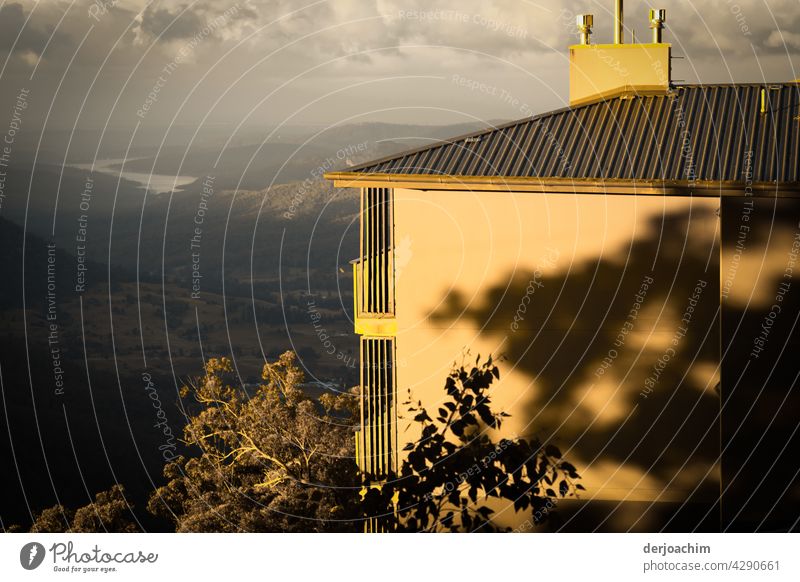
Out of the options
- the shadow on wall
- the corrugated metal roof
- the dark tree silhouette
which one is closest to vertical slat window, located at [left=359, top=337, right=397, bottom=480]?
the shadow on wall

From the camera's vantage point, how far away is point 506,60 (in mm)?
25047

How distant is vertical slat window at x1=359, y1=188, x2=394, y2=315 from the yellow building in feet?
0.11

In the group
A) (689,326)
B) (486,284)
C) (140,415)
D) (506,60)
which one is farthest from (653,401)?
(140,415)

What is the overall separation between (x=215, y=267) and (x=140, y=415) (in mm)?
10730

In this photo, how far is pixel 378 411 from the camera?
809 inches

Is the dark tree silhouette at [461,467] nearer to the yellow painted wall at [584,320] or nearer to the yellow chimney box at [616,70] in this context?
the yellow painted wall at [584,320]

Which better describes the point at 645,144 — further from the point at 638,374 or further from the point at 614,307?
the point at 638,374

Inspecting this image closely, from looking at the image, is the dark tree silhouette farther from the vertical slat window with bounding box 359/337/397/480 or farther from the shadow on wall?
the vertical slat window with bounding box 359/337/397/480

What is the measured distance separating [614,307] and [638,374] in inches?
39.3

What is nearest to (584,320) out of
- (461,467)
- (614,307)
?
(614,307)

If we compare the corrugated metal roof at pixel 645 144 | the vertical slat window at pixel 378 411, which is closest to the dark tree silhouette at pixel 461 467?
the vertical slat window at pixel 378 411

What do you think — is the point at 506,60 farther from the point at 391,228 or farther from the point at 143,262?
the point at 143,262

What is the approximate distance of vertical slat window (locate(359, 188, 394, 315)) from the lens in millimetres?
20734

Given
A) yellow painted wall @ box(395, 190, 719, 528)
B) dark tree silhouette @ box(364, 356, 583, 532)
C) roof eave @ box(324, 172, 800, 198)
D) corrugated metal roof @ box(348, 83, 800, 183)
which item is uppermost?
corrugated metal roof @ box(348, 83, 800, 183)
